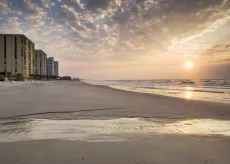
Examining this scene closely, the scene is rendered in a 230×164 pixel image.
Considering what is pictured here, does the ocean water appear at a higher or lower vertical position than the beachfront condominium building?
lower

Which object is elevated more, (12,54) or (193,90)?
(12,54)

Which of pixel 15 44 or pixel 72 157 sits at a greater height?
pixel 15 44

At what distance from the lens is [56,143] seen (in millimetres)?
4090

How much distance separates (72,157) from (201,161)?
2.26m

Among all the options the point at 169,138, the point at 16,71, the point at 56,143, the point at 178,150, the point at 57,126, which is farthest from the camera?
the point at 16,71

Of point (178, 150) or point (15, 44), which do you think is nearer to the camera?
point (178, 150)

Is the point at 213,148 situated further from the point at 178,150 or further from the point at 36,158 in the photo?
the point at 36,158

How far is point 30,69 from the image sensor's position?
175875 mm

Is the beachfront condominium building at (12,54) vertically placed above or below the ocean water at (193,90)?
above

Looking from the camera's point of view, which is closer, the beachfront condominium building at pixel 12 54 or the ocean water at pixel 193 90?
the ocean water at pixel 193 90

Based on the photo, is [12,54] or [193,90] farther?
[12,54]

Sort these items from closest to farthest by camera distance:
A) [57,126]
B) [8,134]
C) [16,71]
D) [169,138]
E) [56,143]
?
[56,143] → [169,138] → [8,134] → [57,126] → [16,71]

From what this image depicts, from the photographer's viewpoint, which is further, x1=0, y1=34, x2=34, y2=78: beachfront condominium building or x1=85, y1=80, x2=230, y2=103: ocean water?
x1=0, y1=34, x2=34, y2=78: beachfront condominium building

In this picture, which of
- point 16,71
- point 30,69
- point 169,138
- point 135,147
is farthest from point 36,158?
point 30,69
